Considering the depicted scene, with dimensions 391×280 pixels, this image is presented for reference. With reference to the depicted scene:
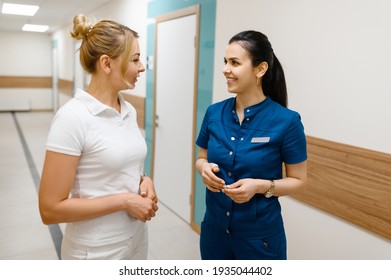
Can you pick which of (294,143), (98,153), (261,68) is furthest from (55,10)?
(294,143)

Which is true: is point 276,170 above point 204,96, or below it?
below

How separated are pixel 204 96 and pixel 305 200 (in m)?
1.51

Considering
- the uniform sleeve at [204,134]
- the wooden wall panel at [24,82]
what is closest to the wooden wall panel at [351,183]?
the uniform sleeve at [204,134]

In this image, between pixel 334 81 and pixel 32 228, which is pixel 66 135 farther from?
pixel 32 228

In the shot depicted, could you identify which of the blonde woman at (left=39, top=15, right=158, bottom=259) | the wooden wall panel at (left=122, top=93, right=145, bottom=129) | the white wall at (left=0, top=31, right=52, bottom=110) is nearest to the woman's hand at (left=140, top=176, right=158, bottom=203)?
the blonde woman at (left=39, top=15, right=158, bottom=259)

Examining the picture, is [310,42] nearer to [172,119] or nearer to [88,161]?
[88,161]

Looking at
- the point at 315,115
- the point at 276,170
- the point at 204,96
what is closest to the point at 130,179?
the point at 276,170

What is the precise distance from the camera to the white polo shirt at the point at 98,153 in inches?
47.4

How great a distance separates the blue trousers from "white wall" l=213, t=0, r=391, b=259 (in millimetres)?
746

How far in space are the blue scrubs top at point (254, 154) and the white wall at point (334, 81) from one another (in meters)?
0.64

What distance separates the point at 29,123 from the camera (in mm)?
10156

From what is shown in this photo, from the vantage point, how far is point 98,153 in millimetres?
1266

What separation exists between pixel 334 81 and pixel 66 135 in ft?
5.26

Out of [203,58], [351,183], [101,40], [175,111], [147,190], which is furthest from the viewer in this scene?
[175,111]
